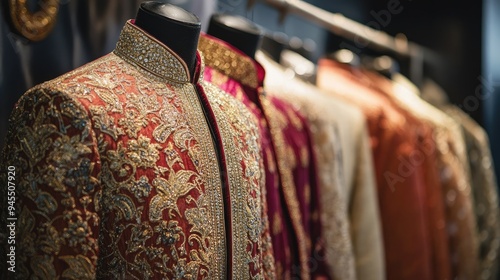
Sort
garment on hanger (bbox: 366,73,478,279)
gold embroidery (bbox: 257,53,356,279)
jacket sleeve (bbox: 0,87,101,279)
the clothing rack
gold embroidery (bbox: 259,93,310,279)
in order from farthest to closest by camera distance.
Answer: garment on hanger (bbox: 366,73,478,279)
the clothing rack
gold embroidery (bbox: 257,53,356,279)
gold embroidery (bbox: 259,93,310,279)
jacket sleeve (bbox: 0,87,101,279)

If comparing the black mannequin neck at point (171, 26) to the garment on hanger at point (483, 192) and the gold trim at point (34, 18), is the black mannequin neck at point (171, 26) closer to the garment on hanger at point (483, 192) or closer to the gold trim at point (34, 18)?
the gold trim at point (34, 18)

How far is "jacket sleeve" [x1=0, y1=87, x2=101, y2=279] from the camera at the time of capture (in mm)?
1137

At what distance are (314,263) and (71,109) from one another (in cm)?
107

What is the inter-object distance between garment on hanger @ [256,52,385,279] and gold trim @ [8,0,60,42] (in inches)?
28.4

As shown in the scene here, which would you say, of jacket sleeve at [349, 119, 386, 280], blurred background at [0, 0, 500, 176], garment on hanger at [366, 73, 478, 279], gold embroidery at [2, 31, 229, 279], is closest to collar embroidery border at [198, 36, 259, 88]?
gold embroidery at [2, 31, 229, 279]

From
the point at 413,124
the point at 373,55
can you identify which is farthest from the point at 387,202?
the point at 373,55

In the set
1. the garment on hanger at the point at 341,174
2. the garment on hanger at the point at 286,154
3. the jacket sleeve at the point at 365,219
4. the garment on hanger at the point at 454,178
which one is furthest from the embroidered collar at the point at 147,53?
the garment on hanger at the point at 454,178

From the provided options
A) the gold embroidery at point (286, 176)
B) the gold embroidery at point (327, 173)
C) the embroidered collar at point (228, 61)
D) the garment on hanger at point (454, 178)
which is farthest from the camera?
the garment on hanger at point (454, 178)

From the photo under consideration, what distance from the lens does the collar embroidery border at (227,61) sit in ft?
5.51

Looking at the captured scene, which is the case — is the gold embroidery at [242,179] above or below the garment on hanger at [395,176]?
above

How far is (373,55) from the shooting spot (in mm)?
3715

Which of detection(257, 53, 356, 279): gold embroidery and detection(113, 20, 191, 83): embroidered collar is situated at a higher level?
detection(113, 20, 191, 83): embroidered collar

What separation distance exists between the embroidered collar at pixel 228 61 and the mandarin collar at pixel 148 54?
30 cm

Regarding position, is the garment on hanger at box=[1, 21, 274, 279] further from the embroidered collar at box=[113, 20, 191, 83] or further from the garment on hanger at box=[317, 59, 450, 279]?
the garment on hanger at box=[317, 59, 450, 279]
